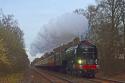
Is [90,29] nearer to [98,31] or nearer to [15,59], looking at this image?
[98,31]

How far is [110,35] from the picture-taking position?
50344 millimetres

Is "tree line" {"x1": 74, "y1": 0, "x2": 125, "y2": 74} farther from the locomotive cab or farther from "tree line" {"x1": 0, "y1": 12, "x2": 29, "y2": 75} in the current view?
"tree line" {"x1": 0, "y1": 12, "x2": 29, "y2": 75}

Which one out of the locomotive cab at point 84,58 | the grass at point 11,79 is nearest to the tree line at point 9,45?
the grass at point 11,79

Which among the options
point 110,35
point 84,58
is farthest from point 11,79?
point 110,35

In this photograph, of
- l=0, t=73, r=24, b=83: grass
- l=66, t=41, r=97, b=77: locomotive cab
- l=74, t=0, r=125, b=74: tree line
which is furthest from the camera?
l=74, t=0, r=125, b=74: tree line

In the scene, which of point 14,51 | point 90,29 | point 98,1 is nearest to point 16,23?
point 14,51

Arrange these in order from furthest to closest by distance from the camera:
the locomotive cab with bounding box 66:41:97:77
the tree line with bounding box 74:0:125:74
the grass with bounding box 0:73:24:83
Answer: the tree line with bounding box 74:0:125:74 → the locomotive cab with bounding box 66:41:97:77 → the grass with bounding box 0:73:24:83

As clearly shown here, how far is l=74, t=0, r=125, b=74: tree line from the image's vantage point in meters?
50.1

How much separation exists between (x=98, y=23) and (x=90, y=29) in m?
6.98

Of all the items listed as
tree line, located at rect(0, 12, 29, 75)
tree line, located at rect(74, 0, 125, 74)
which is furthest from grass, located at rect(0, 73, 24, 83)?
tree line, located at rect(74, 0, 125, 74)

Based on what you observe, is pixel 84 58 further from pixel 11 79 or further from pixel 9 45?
pixel 9 45

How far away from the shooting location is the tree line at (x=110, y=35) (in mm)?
50125

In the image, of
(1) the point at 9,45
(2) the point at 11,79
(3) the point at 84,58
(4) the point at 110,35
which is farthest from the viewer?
(1) the point at 9,45

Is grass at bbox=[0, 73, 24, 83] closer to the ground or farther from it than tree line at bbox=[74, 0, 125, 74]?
closer to the ground
